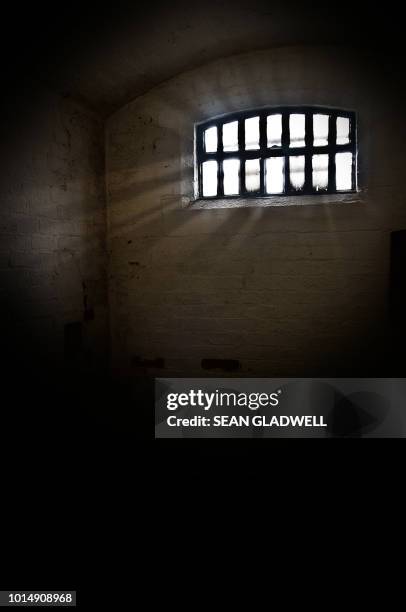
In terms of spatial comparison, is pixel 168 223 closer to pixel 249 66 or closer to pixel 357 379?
pixel 249 66

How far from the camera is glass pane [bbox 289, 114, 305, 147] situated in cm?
380

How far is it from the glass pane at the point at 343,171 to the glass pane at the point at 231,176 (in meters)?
A: 0.88

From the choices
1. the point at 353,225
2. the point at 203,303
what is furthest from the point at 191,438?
the point at 353,225

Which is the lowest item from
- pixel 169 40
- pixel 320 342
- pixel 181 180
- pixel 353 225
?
pixel 320 342

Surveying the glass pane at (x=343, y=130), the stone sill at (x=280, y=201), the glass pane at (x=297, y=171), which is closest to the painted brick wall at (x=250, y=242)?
the stone sill at (x=280, y=201)

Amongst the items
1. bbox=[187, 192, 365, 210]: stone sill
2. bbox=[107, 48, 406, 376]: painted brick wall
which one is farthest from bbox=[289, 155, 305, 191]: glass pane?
bbox=[107, 48, 406, 376]: painted brick wall

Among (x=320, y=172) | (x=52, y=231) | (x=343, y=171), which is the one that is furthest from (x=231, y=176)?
(x=52, y=231)

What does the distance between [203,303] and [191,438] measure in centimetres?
124

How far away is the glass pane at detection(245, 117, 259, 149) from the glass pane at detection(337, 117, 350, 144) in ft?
2.33

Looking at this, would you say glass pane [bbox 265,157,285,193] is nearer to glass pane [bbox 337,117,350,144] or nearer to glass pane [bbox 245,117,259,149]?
glass pane [bbox 245,117,259,149]

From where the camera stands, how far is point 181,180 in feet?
13.0

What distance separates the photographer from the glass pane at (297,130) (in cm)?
380

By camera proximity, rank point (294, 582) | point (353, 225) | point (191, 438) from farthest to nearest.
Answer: point (191, 438) < point (353, 225) < point (294, 582)

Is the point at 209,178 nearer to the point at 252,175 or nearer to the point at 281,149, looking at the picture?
the point at 252,175
